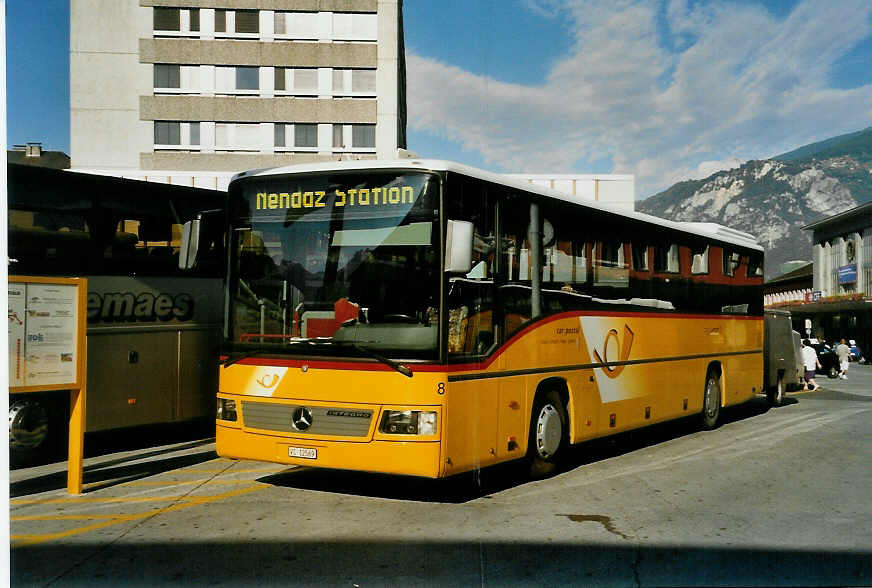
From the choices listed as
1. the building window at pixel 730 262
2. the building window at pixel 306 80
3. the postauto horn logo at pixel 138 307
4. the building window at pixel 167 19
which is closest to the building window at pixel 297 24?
the building window at pixel 306 80

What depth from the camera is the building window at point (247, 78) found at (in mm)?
54219

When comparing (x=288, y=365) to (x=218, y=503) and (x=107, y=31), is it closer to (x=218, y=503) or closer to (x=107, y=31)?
(x=218, y=503)

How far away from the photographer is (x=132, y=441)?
12789mm

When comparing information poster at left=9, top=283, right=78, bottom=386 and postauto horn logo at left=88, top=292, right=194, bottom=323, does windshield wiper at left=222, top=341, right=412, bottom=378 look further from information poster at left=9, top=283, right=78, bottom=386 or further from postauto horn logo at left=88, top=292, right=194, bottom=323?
postauto horn logo at left=88, top=292, right=194, bottom=323

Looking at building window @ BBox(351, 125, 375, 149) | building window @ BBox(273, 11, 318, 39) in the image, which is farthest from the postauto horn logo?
building window @ BBox(273, 11, 318, 39)

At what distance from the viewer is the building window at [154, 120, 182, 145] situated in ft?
178

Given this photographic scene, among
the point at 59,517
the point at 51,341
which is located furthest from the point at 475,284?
the point at 59,517

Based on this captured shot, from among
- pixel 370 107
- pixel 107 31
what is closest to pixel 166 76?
pixel 107 31

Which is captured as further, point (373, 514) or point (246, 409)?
point (246, 409)

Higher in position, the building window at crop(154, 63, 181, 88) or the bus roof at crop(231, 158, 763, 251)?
the building window at crop(154, 63, 181, 88)

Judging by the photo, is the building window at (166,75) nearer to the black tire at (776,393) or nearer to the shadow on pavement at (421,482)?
the black tire at (776,393)

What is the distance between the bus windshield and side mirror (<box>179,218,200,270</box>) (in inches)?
21.0

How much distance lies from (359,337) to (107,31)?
52.1 metres

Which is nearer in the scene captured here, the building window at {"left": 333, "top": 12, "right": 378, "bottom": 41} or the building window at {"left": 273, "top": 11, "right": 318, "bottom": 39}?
the building window at {"left": 273, "top": 11, "right": 318, "bottom": 39}
